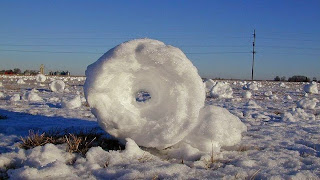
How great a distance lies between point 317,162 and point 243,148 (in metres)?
0.80

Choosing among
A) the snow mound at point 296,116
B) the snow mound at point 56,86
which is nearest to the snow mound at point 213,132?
the snow mound at point 296,116

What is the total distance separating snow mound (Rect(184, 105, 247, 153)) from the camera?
3.61m

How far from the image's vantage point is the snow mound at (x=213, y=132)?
11.8 ft

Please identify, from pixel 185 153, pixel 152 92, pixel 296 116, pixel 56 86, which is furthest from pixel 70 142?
pixel 56 86

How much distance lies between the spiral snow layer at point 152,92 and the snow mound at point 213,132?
1.19 feet

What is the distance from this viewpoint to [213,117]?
12.7 ft

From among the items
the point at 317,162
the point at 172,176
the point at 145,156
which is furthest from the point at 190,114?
the point at 317,162

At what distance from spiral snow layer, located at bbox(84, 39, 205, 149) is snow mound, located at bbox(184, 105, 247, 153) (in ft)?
1.19

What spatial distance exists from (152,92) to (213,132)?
0.83 metres

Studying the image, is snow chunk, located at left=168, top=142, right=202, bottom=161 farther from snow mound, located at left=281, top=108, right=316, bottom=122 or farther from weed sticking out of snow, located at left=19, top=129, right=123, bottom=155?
snow mound, located at left=281, top=108, right=316, bottom=122

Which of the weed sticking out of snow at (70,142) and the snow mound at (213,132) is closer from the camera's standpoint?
the weed sticking out of snow at (70,142)

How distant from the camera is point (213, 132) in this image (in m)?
3.68

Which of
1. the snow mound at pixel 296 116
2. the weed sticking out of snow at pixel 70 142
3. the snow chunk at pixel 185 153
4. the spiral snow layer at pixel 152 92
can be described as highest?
the spiral snow layer at pixel 152 92

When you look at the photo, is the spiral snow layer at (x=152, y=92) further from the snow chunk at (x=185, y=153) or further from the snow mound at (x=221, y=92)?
the snow mound at (x=221, y=92)
